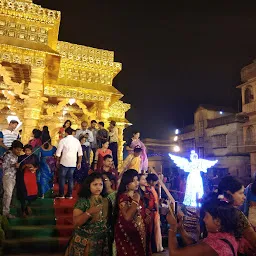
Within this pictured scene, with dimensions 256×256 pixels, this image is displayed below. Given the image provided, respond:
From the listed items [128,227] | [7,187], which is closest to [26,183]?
[7,187]

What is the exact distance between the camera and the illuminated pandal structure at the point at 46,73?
1009cm

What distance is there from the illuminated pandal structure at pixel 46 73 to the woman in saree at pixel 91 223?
7001 mm

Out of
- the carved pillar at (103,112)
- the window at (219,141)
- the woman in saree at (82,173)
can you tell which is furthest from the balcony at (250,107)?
the woman in saree at (82,173)

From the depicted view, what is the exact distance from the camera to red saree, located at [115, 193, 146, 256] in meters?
3.75

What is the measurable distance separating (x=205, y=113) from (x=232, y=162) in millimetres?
8145

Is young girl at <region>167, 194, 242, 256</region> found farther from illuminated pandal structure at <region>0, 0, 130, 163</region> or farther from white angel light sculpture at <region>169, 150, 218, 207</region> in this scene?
white angel light sculpture at <region>169, 150, 218, 207</region>

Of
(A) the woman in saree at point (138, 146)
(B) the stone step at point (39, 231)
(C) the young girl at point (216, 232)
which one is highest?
(A) the woman in saree at point (138, 146)

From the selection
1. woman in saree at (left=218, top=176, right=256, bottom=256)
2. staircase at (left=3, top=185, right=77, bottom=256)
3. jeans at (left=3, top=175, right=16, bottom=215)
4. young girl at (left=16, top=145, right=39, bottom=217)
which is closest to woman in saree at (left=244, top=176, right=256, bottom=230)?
woman in saree at (left=218, top=176, right=256, bottom=256)

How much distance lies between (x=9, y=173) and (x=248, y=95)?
26.7 m

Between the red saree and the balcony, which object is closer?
the red saree

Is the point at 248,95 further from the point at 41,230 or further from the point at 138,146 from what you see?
the point at 41,230

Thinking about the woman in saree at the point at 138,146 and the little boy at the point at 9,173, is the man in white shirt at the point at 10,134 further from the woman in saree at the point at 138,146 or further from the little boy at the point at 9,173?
the woman in saree at the point at 138,146

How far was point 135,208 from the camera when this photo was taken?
3.66 metres

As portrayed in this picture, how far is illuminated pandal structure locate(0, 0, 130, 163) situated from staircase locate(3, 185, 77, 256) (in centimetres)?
401
